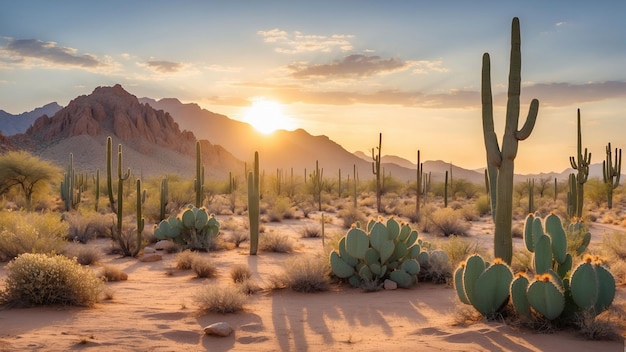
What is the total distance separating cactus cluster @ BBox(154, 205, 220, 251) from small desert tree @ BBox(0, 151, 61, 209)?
15325 millimetres

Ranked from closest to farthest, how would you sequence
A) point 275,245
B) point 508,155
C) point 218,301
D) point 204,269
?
point 218,301
point 508,155
point 204,269
point 275,245

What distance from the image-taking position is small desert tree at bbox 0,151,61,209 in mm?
29078

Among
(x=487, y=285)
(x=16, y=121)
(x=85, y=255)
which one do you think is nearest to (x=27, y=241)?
Answer: (x=85, y=255)

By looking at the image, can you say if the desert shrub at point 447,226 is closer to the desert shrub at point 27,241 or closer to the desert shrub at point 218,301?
the desert shrub at point 27,241

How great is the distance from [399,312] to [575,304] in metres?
2.66

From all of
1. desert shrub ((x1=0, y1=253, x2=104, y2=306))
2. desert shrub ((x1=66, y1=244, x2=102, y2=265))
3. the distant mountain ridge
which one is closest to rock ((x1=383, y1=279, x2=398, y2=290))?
desert shrub ((x1=0, y1=253, x2=104, y2=306))

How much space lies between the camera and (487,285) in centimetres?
709

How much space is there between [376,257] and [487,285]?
12.4 feet

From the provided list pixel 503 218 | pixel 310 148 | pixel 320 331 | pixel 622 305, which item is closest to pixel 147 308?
pixel 320 331

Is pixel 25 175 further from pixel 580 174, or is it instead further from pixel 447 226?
pixel 580 174

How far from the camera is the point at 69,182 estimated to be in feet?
91.7

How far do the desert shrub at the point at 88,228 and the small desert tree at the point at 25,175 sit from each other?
10.0 meters

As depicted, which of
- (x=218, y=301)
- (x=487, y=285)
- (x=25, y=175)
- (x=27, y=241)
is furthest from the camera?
(x=25, y=175)

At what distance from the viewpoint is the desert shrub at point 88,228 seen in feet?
61.0
